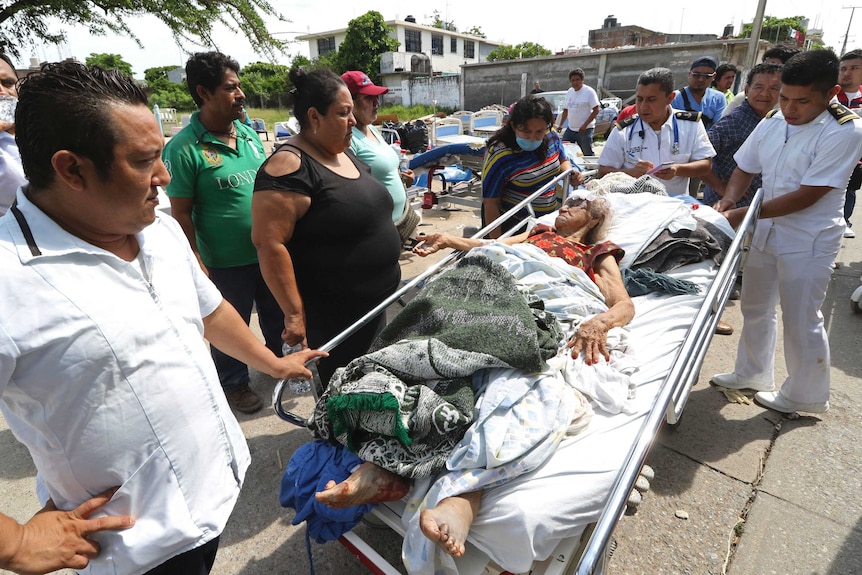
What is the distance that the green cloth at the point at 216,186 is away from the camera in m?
2.50

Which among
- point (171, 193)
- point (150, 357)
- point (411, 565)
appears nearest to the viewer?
point (150, 357)

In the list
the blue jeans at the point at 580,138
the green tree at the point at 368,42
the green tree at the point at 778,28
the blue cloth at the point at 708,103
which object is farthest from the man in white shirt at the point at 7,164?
the green tree at the point at 778,28

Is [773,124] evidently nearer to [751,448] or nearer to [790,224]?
[790,224]

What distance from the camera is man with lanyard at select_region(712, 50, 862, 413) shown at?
7.84 feet

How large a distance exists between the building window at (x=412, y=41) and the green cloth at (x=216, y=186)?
52148 millimetres

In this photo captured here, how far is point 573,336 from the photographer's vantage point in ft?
6.86

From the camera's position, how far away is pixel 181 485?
112 cm

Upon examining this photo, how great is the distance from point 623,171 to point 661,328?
182cm

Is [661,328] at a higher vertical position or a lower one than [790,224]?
lower

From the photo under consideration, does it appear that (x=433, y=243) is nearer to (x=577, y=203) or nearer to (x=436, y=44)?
(x=577, y=203)

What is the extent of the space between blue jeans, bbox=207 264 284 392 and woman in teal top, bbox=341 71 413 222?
906 mm

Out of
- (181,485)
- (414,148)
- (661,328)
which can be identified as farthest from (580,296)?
(414,148)

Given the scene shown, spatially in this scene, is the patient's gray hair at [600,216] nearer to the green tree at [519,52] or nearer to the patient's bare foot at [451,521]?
the patient's bare foot at [451,521]

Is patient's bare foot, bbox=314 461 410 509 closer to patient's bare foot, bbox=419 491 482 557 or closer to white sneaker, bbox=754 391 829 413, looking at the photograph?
patient's bare foot, bbox=419 491 482 557
